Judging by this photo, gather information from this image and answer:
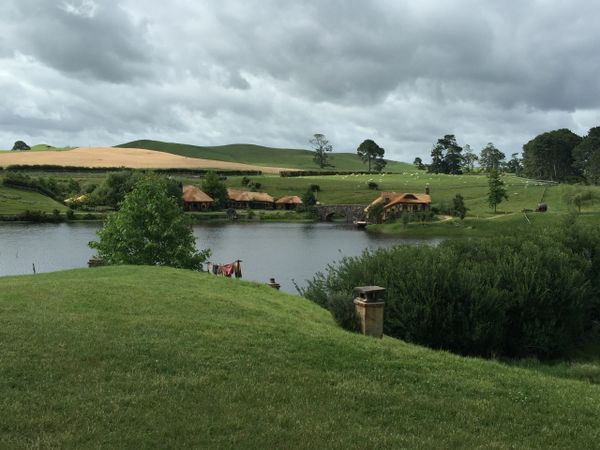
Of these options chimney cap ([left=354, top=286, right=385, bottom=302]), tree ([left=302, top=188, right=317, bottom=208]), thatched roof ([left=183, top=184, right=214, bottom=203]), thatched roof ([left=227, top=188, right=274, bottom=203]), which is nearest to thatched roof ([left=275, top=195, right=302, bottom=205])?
tree ([left=302, top=188, right=317, bottom=208])

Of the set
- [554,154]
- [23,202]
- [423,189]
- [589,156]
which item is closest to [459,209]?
[423,189]

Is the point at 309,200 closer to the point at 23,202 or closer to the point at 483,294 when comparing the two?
the point at 23,202

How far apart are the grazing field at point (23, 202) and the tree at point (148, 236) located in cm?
8673

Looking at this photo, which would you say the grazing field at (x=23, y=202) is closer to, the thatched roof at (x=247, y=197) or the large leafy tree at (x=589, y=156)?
the thatched roof at (x=247, y=197)

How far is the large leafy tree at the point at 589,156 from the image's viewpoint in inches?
5586

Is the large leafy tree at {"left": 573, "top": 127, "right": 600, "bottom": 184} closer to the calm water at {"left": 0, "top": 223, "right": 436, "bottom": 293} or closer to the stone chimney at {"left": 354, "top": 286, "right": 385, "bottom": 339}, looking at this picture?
the calm water at {"left": 0, "top": 223, "right": 436, "bottom": 293}

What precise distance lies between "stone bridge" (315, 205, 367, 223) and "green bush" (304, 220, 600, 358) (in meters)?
106

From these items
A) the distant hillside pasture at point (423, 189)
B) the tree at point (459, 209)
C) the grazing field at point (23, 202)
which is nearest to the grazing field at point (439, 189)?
the distant hillside pasture at point (423, 189)

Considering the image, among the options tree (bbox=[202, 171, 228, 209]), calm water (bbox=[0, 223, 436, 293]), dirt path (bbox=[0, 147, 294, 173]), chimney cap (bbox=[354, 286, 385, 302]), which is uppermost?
dirt path (bbox=[0, 147, 294, 173])

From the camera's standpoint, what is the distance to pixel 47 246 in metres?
64.6

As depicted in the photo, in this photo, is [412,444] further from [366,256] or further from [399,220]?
[399,220]

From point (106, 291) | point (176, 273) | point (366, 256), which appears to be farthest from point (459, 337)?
point (106, 291)

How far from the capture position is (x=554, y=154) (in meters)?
166

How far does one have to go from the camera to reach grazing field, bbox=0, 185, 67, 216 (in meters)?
110
